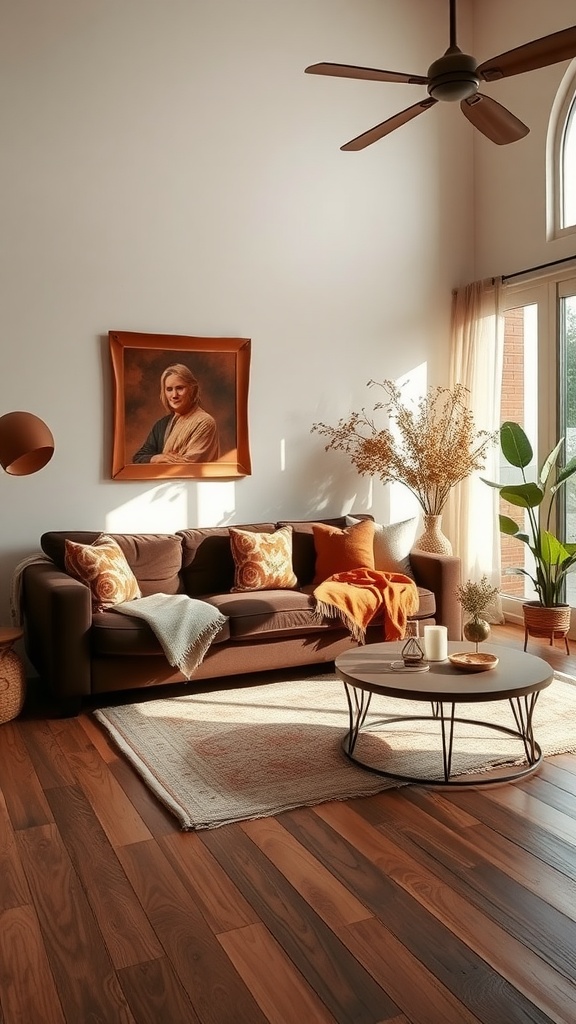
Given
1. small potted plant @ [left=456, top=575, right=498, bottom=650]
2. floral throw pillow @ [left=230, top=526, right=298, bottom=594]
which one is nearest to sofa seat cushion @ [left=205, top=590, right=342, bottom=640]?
floral throw pillow @ [left=230, top=526, right=298, bottom=594]

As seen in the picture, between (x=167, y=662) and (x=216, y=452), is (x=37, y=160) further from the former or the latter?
(x=167, y=662)

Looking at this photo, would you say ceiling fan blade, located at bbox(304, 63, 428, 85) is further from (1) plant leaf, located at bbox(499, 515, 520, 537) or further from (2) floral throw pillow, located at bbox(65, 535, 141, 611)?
(1) plant leaf, located at bbox(499, 515, 520, 537)

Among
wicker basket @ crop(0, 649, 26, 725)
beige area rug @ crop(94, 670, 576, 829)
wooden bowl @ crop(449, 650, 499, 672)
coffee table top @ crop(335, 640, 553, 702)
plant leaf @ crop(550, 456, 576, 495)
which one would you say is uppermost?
plant leaf @ crop(550, 456, 576, 495)

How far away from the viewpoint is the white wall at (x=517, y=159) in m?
5.68

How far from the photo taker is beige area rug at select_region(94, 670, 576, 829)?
126 inches

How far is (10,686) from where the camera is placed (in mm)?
4145

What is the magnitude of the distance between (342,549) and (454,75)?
2.89 meters

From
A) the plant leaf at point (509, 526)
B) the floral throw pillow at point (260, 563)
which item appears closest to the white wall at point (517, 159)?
the plant leaf at point (509, 526)

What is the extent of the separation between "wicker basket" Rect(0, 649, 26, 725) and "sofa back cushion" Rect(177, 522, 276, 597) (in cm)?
120

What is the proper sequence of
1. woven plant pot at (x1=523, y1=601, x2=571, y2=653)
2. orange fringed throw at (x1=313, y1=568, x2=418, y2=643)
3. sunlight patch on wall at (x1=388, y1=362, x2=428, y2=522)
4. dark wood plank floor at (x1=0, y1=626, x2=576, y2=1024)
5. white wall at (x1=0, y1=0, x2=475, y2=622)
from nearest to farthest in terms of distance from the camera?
1. dark wood plank floor at (x1=0, y1=626, x2=576, y2=1024)
2. orange fringed throw at (x1=313, y1=568, x2=418, y2=643)
3. white wall at (x1=0, y1=0, x2=475, y2=622)
4. woven plant pot at (x1=523, y1=601, x2=571, y2=653)
5. sunlight patch on wall at (x1=388, y1=362, x2=428, y2=522)

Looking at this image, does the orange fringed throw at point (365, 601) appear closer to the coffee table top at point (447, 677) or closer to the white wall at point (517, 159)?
the coffee table top at point (447, 677)

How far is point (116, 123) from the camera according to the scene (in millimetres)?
5211

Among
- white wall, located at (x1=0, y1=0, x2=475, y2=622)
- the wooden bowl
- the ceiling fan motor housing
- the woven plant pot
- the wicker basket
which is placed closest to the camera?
Result: the ceiling fan motor housing

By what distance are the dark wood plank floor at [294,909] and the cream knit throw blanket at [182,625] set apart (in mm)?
944
